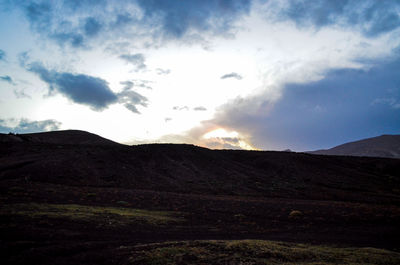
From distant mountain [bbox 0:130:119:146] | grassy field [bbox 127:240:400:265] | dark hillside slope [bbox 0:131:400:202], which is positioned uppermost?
distant mountain [bbox 0:130:119:146]

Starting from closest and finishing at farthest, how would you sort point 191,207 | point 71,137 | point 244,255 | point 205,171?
point 244,255 < point 191,207 < point 205,171 < point 71,137

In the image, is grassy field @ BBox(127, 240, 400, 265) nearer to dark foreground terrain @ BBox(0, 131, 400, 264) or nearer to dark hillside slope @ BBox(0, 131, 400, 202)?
dark foreground terrain @ BBox(0, 131, 400, 264)

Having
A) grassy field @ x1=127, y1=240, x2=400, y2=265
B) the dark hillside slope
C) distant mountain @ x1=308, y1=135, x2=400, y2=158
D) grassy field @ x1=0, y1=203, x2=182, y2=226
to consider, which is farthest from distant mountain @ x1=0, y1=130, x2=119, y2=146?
distant mountain @ x1=308, y1=135, x2=400, y2=158

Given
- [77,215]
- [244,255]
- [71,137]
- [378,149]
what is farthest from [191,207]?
[378,149]

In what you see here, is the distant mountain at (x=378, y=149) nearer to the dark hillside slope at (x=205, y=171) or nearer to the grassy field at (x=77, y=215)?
the dark hillside slope at (x=205, y=171)

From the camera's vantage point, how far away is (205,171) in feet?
189

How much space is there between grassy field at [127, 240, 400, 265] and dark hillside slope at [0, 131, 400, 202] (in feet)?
102

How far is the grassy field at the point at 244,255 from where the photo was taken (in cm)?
1045

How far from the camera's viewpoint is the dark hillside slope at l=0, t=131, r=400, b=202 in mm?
43375

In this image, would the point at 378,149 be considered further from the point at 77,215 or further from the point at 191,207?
the point at 77,215

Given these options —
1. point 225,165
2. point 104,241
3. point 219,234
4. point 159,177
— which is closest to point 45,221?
point 104,241

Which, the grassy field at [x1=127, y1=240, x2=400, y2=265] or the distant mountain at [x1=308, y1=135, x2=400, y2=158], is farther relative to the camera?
the distant mountain at [x1=308, y1=135, x2=400, y2=158]

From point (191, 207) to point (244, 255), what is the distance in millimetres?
18677

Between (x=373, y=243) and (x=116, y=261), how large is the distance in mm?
17117
